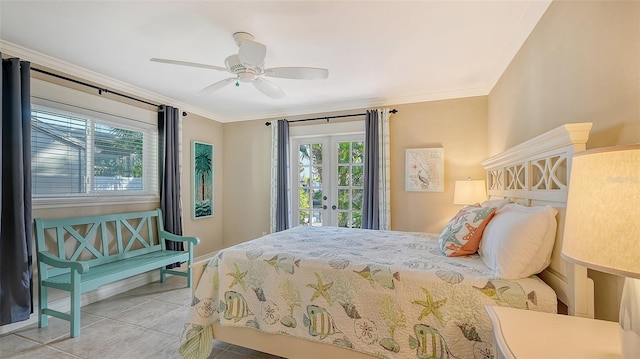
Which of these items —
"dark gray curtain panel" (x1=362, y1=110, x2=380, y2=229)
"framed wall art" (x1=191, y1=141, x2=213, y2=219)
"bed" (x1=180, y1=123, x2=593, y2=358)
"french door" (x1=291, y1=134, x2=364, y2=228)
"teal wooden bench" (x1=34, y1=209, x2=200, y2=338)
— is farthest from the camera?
"framed wall art" (x1=191, y1=141, x2=213, y2=219)

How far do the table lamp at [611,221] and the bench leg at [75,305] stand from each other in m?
3.21

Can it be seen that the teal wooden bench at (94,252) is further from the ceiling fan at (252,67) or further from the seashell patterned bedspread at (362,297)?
the ceiling fan at (252,67)

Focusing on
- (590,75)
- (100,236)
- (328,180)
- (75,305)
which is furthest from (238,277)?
(328,180)

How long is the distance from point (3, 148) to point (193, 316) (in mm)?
2167

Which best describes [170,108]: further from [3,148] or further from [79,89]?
[3,148]

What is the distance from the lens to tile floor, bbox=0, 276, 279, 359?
2074 millimetres

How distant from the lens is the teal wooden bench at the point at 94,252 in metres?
2.37

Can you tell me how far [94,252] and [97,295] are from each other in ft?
1.70

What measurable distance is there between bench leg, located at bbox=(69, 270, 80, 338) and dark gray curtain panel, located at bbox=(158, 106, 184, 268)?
1.33m

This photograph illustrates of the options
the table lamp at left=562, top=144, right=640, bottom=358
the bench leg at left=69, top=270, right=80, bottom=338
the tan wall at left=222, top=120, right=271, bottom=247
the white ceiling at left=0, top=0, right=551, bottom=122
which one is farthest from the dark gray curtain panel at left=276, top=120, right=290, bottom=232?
the table lamp at left=562, top=144, right=640, bottom=358

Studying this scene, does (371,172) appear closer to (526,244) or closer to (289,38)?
(289,38)

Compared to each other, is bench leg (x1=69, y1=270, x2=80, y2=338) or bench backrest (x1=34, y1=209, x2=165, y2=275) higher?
bench backrest (x1=34, y1=209, x2=165, y2=275)

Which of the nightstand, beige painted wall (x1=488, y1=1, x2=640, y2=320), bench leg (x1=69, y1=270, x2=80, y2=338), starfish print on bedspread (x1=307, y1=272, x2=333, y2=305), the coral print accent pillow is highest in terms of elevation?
beige painted wall (x1=488, y1=1, x2=640, y2=320)

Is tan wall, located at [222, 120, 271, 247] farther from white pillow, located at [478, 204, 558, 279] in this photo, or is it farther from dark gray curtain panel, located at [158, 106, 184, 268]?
white pillow, located at [478, 204, 558, 279]
